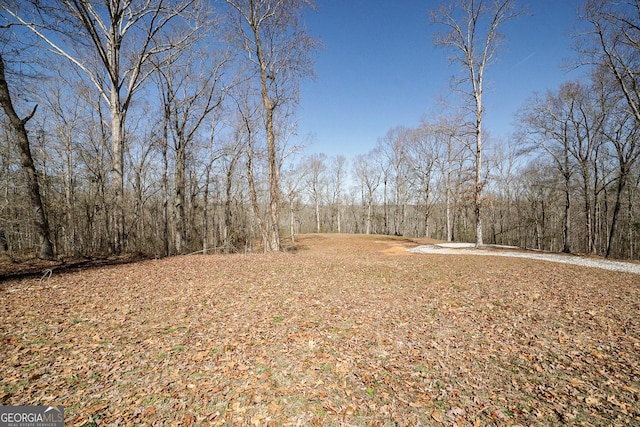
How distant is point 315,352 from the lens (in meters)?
3.91

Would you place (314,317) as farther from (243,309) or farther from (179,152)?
(179,152)

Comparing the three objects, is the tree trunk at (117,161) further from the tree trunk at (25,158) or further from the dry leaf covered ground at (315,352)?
the dry leaf covered ground at (315,352)

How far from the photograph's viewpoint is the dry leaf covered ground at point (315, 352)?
113 inches

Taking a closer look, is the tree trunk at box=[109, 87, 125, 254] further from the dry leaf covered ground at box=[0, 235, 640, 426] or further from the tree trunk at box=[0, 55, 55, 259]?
the dry leaf covered ground at box=[0, 235, 640, 426]

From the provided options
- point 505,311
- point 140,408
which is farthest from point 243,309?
point 505,311

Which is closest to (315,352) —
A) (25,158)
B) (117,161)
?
(25,158)

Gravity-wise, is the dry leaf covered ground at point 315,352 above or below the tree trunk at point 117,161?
below

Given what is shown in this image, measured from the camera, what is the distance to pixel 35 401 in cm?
270

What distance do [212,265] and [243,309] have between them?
13.6 ft

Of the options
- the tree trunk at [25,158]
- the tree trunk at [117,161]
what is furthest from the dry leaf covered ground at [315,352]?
the tree trunk at [117,161]

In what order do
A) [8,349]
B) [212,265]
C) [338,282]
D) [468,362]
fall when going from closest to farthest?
[8,349] < [468,362] < [338,282] < [212,265]

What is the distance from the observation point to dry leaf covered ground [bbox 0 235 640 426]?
9.39 feet

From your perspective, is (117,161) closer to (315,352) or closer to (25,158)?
(25,158)

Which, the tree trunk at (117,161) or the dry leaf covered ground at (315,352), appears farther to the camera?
the tree trunk at (117,161)
